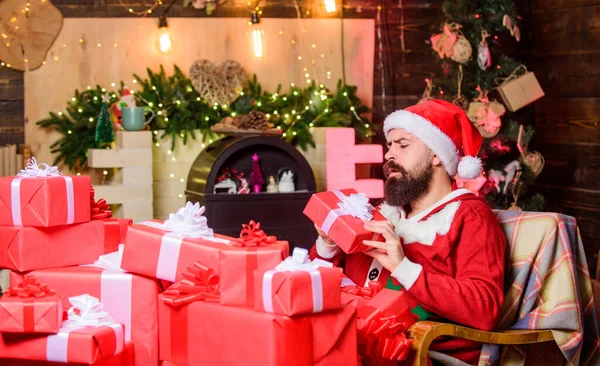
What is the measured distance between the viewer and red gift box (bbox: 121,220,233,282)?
7.27 feet

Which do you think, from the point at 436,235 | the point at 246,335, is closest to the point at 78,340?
the point at 246,335

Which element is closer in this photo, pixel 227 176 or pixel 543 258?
pixel 543 258

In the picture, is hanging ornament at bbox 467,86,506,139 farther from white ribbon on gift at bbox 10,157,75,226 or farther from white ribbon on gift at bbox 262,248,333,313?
white ribbon on gift at bbox 262,248,333,313

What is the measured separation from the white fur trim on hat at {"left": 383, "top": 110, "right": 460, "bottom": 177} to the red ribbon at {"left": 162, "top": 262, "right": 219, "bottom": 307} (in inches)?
38.5

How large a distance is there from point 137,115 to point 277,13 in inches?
51.0

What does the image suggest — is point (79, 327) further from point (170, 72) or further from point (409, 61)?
point (409, 61)

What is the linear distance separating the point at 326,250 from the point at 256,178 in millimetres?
2283

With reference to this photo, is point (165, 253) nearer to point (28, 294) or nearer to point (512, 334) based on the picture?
point (28, 294)

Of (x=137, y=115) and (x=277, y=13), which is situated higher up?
(x=277, y=13)

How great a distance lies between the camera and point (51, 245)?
7.98 ft

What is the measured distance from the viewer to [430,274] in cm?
249

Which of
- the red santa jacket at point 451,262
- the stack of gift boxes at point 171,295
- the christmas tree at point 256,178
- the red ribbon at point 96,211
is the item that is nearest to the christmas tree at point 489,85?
the christmas tree at point 256,178

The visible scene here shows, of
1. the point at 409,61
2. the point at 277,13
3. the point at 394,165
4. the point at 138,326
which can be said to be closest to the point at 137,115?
the point at 277,13

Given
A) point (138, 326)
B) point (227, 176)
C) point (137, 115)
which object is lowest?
point (138, 326)
